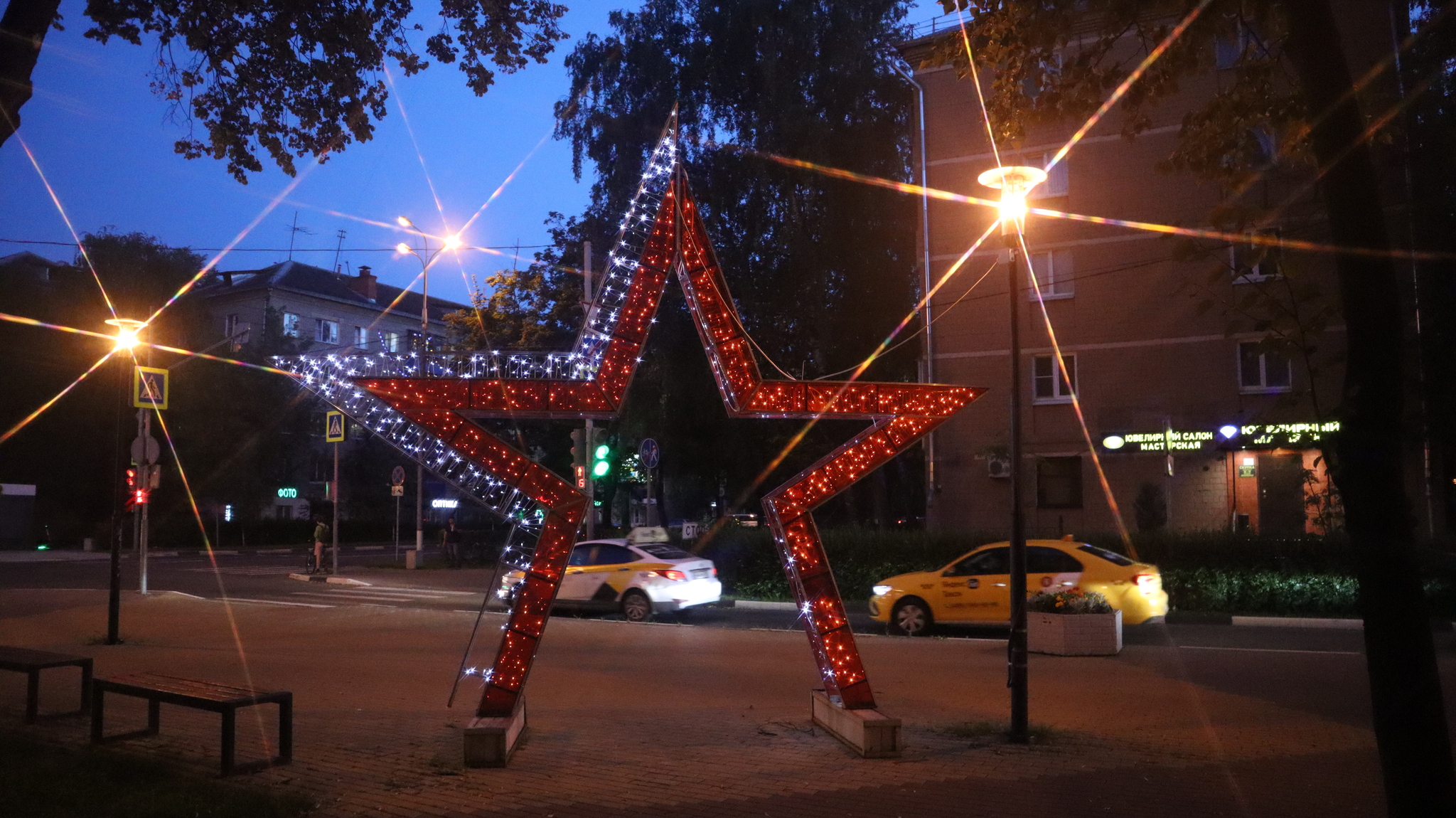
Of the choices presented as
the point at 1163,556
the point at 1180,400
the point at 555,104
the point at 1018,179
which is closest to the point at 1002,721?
the point at 1018,179

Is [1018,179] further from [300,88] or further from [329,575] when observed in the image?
[329,575]

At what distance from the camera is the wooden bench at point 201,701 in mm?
7465

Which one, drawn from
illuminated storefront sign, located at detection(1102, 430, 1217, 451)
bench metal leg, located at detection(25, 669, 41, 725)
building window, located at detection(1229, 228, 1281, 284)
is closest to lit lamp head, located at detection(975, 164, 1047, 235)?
building window, located at detection(1229, 228, 1281, 284)

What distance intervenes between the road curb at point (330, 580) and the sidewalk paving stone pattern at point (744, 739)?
14.6 meters

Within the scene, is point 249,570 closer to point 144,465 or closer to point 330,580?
point 330,580

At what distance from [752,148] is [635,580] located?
14.7 meters

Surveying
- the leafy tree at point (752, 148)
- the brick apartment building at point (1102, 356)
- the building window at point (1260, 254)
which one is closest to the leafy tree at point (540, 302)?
the leafy tree at point (752, 148)

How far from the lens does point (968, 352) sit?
3131cm

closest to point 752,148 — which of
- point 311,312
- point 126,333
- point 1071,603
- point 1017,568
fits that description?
point 126,333

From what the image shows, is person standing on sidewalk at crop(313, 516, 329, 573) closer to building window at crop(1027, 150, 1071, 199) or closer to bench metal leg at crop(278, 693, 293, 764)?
building window at crop(1027, 150, 1071, 199)

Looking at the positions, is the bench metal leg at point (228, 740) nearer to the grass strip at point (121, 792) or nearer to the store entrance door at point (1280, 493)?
the grass strip at point (121, 792)

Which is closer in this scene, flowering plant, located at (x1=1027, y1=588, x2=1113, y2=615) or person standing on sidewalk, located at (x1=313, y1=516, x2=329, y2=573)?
flowering plant, located at (x1=1027, y1=588, x2=1113, y2=615)

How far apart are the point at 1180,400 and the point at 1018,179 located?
21651 millimetres

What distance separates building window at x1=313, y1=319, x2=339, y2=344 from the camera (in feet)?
221
